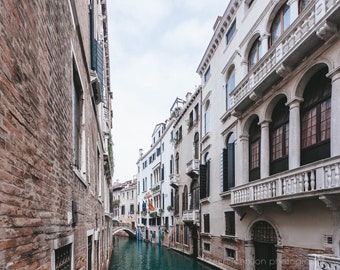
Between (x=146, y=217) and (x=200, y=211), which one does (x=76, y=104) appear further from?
(x=146, y=217)

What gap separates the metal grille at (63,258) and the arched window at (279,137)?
22.4ft

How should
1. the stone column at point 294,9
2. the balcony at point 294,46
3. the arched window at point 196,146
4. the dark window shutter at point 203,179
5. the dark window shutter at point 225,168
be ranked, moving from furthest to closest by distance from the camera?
the arched window at point 196,146 → the dark window shutter at point 203,179 → the dark window shutter at point 225,168 → the stone column at point 294,9 → the balcony at point 294,46

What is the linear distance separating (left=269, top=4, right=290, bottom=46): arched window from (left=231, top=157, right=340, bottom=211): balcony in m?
4.65

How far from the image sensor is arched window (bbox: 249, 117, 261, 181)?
35.2 ft

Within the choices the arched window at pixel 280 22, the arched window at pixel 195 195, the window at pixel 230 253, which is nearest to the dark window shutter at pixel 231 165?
the window at pixel 230 253

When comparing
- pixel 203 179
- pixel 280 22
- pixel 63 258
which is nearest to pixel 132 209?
pixel 203 179

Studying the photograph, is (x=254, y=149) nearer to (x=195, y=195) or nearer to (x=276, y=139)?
(x=276, y=139)

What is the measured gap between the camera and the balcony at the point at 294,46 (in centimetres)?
659

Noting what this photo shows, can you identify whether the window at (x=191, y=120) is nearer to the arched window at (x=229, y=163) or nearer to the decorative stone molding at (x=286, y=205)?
the arched window at (x=229, y=163)

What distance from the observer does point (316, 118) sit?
299 inches

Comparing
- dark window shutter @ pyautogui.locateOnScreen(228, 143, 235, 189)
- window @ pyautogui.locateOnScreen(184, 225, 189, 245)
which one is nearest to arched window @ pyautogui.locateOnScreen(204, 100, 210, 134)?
dark window shutter @ pyautogui.locateOnScreen(228, 143, 235, 189)

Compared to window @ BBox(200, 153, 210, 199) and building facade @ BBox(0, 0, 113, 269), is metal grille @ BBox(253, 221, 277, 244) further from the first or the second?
building facade @ BBox(0, 0, 113, 269)

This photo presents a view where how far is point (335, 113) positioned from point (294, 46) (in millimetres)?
2032

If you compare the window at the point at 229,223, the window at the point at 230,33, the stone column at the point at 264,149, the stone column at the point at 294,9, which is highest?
the window at the point at 230,33
